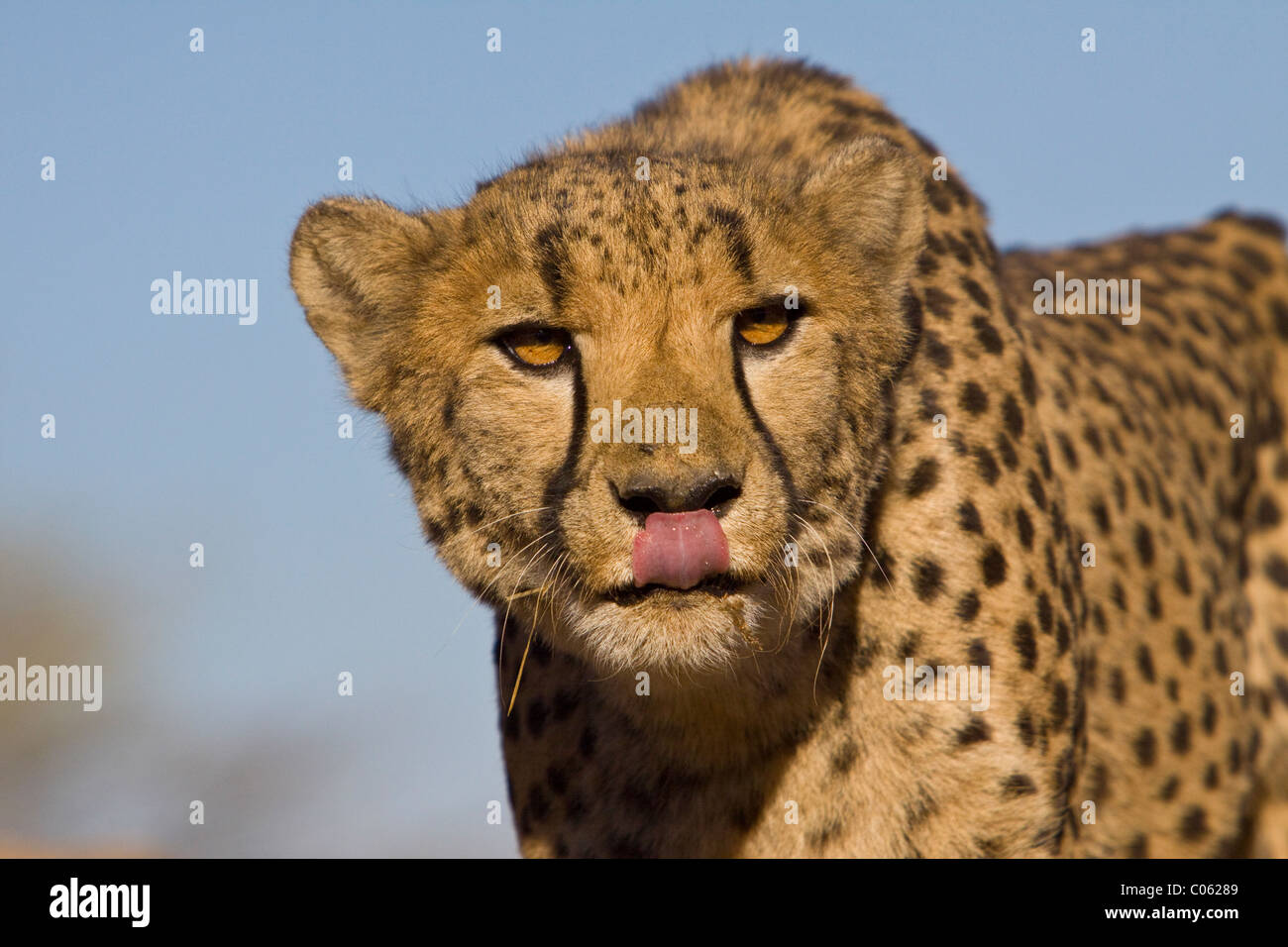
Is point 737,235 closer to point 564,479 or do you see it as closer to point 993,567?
point 564,479

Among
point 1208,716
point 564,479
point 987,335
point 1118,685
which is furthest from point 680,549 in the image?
point 1208,716

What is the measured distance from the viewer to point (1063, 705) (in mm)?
3619

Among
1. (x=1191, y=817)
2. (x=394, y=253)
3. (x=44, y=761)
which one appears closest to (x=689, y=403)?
(x=394, y=253)

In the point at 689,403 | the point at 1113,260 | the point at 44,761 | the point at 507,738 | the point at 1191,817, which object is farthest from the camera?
the point at 44,761

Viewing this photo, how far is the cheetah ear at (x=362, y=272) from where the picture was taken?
3.53 meters

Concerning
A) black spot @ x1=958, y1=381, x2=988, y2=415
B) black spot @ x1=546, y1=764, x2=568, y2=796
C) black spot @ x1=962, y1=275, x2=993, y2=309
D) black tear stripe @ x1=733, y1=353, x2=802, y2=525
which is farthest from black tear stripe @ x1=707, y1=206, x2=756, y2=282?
black spot @ x1=546, y1=764, x2=568, y2=796

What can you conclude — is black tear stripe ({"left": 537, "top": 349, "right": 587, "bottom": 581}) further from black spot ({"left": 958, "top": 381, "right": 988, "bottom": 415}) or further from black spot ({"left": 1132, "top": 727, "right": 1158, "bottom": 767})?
black spot ({"left": 1132, "top": 727, "right": 1158, "bottom": 767})

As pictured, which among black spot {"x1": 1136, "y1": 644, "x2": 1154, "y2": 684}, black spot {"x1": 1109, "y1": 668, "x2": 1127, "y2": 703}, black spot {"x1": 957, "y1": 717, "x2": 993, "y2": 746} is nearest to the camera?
black spot {"x1": 957, "y1": 717, "x2": 993, "y2": 746}

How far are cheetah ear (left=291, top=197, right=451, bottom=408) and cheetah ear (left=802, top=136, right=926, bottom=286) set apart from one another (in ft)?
2.44

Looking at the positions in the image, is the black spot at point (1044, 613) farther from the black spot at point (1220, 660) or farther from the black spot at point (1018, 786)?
the black spot at point (1220, 660)

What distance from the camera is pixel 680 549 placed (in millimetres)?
2998

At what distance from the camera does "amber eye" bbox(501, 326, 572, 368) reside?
10.7 ft

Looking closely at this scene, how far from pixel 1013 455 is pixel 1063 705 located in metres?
0.52
